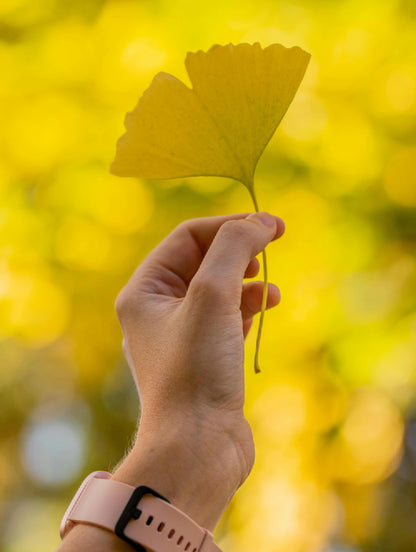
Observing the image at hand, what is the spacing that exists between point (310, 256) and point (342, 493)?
17.3 inches

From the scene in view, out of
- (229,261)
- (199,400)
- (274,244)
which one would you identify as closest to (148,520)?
(199,400)

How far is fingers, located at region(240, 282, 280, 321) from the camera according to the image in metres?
Answer: 0.68

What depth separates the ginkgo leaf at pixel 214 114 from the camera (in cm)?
50

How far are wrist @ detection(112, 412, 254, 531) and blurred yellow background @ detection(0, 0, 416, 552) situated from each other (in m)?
0.61

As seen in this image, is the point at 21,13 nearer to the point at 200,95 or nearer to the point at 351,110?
the point at 351,110

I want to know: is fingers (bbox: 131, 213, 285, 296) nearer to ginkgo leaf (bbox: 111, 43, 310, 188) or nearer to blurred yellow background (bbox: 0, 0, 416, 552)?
ginkgo leaf (bbox: 111, 43, 310, 188)

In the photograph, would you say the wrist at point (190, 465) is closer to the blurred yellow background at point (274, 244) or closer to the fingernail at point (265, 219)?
the fingernail at point (265, 219)

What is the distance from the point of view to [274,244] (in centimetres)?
113

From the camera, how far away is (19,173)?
1168mm

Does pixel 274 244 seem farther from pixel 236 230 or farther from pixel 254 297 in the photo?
pixel 236 230

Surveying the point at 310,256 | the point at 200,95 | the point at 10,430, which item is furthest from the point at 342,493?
the point at 200,95

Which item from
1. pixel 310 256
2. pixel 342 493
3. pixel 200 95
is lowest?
pixel 342 493

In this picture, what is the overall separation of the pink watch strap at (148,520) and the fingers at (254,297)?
11.2 inches

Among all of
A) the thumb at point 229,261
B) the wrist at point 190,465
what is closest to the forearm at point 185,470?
the wrist at point 190,465
